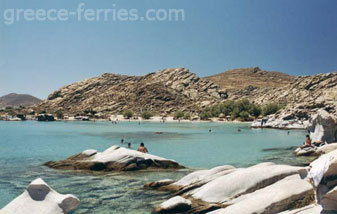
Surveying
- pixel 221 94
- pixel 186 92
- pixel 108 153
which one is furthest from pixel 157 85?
pixel 108 153

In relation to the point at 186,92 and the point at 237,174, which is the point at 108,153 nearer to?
the point at 237,174

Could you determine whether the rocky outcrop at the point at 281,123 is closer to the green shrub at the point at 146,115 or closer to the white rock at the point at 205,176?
the white rock at the point at 205,176

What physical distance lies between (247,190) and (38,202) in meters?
7.93

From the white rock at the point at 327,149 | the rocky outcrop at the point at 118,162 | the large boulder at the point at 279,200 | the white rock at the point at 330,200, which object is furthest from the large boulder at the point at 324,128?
the white rock at the point at 330,200

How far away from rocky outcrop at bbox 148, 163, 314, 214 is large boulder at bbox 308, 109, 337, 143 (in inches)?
870

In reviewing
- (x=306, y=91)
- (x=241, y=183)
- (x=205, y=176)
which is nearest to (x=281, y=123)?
(x=306, y=91)

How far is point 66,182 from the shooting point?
1872cm

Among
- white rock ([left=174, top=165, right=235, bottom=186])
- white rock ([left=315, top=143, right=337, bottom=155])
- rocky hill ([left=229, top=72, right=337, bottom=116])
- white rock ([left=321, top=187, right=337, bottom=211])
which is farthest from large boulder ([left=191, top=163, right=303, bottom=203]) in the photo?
rocky hill ([left=229, top=72, right=337, bottom=116])

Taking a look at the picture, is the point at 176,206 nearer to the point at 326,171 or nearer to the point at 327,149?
the point at 326,171

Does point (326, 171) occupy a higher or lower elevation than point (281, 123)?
higher

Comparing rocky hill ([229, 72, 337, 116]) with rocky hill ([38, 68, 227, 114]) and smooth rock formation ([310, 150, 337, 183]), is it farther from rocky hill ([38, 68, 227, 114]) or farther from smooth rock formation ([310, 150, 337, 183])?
smooth rock formation ([310, 150, 337, 183])

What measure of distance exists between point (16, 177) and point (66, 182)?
14.9 feet

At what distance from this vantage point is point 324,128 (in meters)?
33.7

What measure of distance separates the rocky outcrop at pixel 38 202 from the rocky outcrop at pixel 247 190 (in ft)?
12.5
